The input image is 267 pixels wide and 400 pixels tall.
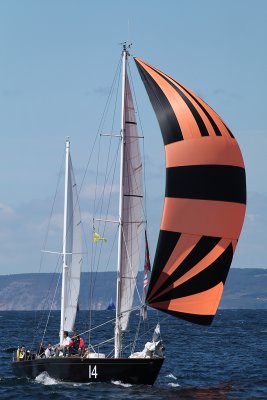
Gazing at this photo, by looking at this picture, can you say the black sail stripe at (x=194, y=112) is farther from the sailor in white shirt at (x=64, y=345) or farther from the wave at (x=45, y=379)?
the wave at (x=45, y=379)

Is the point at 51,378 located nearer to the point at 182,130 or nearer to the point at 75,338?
the point at 75,338

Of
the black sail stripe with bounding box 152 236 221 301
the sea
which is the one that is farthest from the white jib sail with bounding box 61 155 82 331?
the black sail stripe with bounding box 152 236 221 301

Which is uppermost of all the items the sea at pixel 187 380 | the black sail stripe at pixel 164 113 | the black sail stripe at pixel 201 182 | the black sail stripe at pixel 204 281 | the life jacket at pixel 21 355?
the black sail stripe at pixel 164 113

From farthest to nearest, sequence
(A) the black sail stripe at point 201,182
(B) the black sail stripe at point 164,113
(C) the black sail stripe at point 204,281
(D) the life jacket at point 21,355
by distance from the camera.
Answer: (D) the life jacket at point 21,355, (C) the black sail stripe at point 204,281, (B) the black sail stripe at point 164,113, (A) the black sail stripe at point 201,182

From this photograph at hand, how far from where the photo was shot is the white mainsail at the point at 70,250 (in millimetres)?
39281

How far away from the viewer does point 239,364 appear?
163 ft

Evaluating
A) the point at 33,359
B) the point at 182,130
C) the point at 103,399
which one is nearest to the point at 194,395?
the point at 103,399

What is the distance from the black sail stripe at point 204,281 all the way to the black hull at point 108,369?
247 centimetres

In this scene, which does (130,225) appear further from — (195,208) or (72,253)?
(72,253)

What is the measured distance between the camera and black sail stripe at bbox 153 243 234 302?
33.2 meters

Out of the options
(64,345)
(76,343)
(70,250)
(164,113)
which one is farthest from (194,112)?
(64,345)

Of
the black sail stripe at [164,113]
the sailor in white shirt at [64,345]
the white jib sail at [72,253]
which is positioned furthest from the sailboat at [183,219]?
the white jib sail at [72,253]

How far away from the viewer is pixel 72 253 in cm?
3953

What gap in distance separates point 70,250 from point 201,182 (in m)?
8.61
